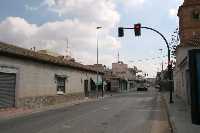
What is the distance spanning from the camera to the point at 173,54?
5850 centimetres

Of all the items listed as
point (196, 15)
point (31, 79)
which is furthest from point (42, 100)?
point (196, 15)

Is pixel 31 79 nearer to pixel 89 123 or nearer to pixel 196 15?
pixel 89 123

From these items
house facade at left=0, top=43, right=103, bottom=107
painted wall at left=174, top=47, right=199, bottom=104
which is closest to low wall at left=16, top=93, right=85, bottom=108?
house facade at left=0, top=43, right=103, bottom=107

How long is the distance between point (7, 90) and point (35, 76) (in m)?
5.21

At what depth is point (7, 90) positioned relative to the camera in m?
25.8

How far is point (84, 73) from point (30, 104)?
2193 cm

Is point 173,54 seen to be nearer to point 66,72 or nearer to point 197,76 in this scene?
point 66,72

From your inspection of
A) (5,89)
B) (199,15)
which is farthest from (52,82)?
(199,15)

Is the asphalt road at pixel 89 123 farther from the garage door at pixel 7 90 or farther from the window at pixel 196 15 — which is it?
the window at pixel 196 15

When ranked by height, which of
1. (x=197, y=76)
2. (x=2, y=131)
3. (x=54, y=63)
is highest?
(x=54, y=63)

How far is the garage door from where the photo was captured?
980 inches

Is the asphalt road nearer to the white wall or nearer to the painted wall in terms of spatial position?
the painted wall

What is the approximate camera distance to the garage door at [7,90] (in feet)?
81.7

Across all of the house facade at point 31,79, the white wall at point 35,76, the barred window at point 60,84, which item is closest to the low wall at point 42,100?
the house facade at point 31,79
